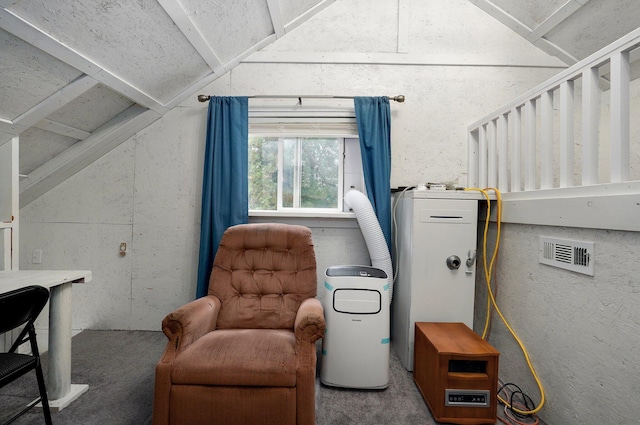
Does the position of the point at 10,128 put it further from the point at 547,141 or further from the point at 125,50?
the point at 547,141

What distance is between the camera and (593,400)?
121 centimetres

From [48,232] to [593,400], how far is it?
379cm

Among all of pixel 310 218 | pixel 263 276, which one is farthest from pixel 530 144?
pixel 263 276

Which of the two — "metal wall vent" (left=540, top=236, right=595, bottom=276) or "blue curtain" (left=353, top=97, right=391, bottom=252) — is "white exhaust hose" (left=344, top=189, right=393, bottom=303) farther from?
"metal wall vent" (left=540, top=236, right=595, bottom=276)

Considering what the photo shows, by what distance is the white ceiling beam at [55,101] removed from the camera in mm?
1701

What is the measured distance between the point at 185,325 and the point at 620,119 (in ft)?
6.78

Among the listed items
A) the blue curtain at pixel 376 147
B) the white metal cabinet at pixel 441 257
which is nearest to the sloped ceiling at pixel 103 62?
the blue curtain at pixel 376 147

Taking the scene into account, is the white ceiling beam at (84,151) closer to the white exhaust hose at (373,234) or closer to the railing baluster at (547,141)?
the white exhaust hose at (373,234)

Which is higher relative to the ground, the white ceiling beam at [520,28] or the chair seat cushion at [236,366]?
the white ceiling beam at [520,28]

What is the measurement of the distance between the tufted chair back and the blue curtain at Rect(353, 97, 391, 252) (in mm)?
744

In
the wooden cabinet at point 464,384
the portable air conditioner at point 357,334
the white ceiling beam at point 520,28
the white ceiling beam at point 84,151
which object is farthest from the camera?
the white ceiling beam at point 520,28

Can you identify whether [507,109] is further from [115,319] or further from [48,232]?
[48,232]

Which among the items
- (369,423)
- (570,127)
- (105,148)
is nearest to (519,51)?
(570,127)

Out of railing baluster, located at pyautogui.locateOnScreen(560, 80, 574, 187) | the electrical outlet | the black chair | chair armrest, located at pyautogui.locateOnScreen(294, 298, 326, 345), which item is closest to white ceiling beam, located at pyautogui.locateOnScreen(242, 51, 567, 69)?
railing baluster, located at pyautogui.locateOnScreen(560, 80, 574, 187)
